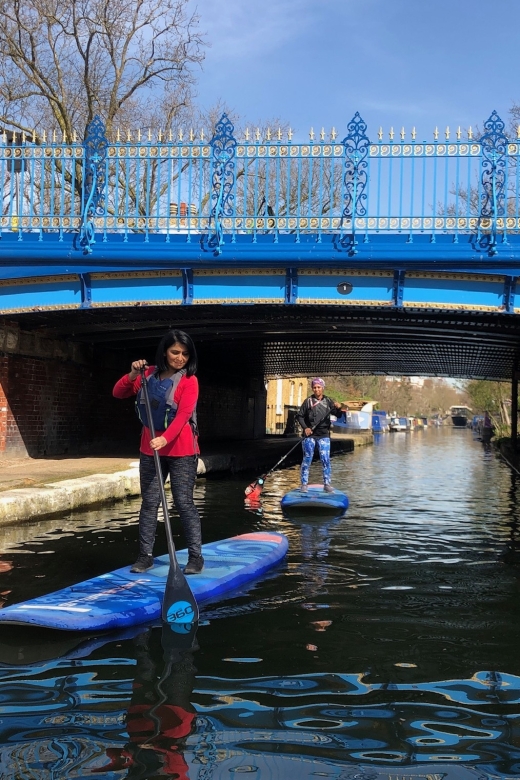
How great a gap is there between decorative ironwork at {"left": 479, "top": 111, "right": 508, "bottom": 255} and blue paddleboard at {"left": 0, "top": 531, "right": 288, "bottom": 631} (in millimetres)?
7544

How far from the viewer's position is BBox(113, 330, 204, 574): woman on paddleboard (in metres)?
6.15

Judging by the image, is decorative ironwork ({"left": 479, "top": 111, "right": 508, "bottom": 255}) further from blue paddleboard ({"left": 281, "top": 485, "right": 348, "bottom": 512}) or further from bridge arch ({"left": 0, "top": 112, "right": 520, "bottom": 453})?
blue paddleboard ({"left": 281, "top": 485, "right": 348, "bottom": 512})

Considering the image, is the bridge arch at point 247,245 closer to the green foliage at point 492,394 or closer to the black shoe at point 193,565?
the black shoe at point 193,565

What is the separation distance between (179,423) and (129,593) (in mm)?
1343

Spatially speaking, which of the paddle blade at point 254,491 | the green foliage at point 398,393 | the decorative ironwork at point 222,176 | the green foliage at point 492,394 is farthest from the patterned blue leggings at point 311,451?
the green foliage at point 398,393

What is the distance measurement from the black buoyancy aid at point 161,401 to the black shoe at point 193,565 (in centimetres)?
112

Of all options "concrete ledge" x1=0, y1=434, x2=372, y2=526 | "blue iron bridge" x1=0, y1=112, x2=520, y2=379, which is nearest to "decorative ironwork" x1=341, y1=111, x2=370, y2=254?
"blue iron bridge" x1=0, y1=112, x2=520, y2=379

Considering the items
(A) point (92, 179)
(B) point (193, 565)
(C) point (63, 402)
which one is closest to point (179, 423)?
(B) point (193, 565)

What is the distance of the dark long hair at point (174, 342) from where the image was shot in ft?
20.2

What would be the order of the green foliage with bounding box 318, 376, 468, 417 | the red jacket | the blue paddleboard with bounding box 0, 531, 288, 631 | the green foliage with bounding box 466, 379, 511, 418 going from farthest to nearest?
the green foliage with bounding box 318, 376, 468, 417 → the green foliage with bounding box 466, 379, 511, 418 → the red jacket → the blue paddleboard with bounding box 0, 531, 288, 631

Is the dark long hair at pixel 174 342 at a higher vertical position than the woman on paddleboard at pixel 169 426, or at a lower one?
higher

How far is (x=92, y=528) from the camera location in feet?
32.9

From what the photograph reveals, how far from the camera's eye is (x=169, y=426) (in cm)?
604

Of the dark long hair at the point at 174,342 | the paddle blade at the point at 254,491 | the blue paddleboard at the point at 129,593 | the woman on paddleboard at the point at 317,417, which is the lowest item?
the paddle blade at the point at 254,491
